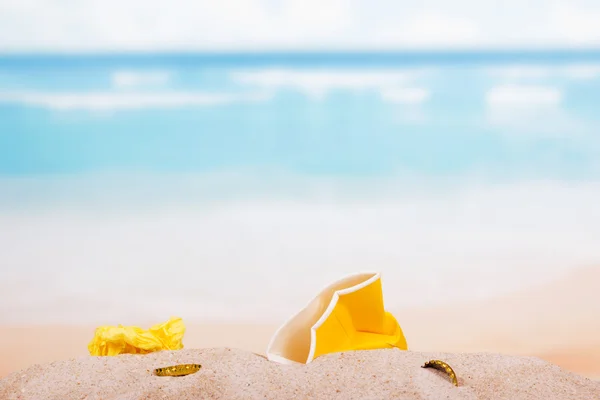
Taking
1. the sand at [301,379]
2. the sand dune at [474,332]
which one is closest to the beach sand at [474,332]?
the sand dune at [474,332]

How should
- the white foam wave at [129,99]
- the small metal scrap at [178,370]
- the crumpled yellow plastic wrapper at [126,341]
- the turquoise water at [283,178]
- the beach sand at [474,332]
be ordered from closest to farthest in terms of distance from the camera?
the small metal scrap at [178,370]
the crumpled yellow plastic wrapper at [126,341]
the beach sand at [474,332]
the turquoise water at [283,178]
the white foam wave at [129,99]

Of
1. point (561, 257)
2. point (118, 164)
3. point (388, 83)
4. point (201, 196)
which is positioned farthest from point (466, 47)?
point (118, 164)

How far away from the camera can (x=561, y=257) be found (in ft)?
10.4

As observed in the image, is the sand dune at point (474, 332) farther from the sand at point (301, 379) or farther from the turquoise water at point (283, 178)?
the sand at point (301, 379)

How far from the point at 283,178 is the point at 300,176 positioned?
8 cm

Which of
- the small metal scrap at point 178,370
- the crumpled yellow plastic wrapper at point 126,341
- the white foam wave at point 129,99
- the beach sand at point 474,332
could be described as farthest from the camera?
the white foam wave at point 129,99

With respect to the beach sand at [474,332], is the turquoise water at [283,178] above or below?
above

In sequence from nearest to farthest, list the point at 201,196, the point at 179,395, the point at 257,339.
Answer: the point at 179,395 → the point at 257,339 → the point at 201,196

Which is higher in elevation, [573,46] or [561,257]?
[573,46]

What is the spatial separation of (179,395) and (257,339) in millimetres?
1293

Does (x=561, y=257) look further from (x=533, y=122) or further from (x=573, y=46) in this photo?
(x=573, y=46)

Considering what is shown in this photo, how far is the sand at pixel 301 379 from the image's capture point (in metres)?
1.53

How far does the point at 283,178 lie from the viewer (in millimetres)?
3428

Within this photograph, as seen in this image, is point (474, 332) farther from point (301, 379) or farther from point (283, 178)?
point (301, 379)
